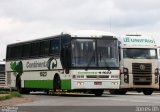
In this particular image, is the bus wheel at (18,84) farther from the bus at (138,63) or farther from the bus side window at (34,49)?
the bus at (138,63)

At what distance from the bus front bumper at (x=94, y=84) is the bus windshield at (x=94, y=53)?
0.75 metres

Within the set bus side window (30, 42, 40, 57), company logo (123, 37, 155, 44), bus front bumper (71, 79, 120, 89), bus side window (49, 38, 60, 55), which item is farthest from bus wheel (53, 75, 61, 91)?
company logo (123, 37, 155, 44)

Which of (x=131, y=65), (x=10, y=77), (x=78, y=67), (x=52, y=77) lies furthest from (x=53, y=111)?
(x=10, y=77)

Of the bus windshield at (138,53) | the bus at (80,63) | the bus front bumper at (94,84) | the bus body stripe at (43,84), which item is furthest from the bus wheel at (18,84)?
the bus front bumper at (94,84)

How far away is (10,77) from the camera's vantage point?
1506 inches

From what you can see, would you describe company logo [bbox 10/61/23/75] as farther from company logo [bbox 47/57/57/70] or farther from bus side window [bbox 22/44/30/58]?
company logo [bbox 47/57/57/70]

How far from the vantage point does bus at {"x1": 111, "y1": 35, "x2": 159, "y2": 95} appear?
3384 cm

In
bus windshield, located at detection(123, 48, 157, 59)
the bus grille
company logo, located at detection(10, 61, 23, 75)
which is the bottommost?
the bus grille

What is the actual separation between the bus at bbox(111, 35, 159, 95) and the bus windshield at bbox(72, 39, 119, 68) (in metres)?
3.80

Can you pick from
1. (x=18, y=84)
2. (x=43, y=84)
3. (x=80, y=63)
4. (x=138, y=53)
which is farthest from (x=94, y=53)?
(x=18, y=84)

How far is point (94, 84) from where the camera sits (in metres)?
29.3

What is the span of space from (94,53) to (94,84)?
1471 millimetres

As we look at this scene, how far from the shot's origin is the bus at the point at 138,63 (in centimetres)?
3384

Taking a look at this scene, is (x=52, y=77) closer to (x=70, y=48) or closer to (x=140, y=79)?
(x=70, y=48)
